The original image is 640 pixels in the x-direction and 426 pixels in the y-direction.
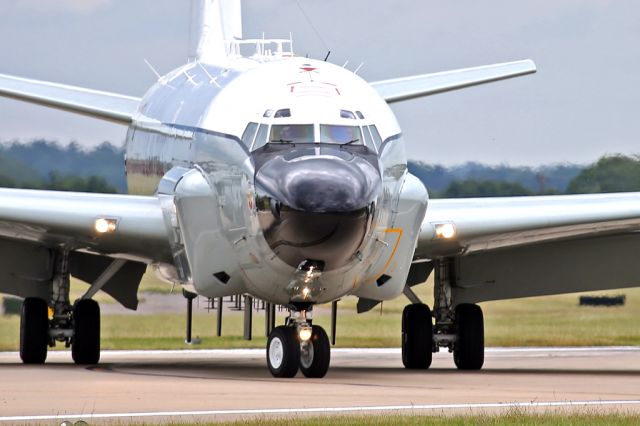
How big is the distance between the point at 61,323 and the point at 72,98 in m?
3.52

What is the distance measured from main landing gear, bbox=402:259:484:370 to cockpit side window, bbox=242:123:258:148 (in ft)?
19.5

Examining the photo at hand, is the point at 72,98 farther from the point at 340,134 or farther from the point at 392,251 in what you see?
the point at 340,134

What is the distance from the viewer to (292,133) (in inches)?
773

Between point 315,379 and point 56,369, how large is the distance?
4.72 m

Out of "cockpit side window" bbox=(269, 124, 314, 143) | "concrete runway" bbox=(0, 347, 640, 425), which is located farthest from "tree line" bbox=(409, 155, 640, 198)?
"cockpit side window" bbox=(269, 124, 314, 143)

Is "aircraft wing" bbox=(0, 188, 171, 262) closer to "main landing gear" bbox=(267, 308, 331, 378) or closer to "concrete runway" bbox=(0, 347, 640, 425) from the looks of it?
"concrete runway" bbox=(0, 347, 640, 425)

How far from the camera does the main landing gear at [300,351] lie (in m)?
20.0

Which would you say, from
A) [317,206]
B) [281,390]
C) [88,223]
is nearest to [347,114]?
[317,206]

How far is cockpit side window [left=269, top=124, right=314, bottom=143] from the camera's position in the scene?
19.5 m

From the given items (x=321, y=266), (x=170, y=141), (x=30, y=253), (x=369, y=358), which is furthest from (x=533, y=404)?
(x=369, y=358)

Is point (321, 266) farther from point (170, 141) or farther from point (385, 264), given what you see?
point (170, 141)

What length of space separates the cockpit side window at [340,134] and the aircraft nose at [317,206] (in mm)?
629

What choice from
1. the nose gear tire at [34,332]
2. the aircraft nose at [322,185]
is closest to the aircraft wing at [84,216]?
the nose gear tire at [34,332]

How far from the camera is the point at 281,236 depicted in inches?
747
